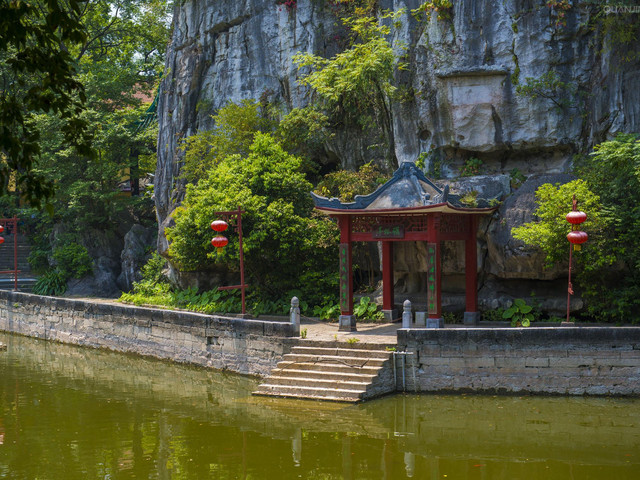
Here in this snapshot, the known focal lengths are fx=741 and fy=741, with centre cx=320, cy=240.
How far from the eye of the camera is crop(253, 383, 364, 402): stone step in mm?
12273

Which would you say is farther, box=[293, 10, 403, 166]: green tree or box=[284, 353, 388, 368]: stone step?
box=[293, 10, 403, 166]: green tree

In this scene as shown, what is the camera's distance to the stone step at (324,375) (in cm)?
1266

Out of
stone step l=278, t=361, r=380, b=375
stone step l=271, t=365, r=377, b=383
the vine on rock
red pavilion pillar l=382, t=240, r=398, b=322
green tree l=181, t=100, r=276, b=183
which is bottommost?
stone step l=271, t=365, r=377, b=383

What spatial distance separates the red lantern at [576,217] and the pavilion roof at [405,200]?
2044 millimetres

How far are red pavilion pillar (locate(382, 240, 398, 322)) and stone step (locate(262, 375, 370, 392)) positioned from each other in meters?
3.97

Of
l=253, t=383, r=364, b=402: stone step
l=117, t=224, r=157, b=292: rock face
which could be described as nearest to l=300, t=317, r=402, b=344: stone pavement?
l=253, t=383, r=364, b=402: stone step

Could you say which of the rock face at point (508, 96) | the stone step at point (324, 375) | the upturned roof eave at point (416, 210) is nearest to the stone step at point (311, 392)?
the stone step at point (324, 375)

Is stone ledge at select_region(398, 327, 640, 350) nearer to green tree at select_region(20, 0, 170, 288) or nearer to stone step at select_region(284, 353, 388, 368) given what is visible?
stone step at select_region(284, 353, 388, 368)

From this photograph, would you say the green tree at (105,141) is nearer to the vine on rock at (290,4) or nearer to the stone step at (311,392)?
the vine on rock at (290,4)

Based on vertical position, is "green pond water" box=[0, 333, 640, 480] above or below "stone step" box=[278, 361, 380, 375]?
below

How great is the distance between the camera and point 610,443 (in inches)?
399

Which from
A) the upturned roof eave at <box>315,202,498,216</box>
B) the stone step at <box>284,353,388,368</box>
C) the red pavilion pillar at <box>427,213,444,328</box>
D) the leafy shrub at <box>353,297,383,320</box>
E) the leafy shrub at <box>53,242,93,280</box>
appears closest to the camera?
the stone step at <box>284,353,388,368</box>

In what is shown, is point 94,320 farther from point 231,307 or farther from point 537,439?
point 537,439

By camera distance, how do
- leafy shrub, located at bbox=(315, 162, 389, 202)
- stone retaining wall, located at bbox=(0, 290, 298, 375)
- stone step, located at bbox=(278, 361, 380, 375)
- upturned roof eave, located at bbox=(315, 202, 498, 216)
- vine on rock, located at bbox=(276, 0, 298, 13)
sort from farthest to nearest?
vine on rock, located at bbox=(276, 0, 298, 13) < leafy shrub, located at bbox=(315, 162, 389, 202) < stone retaining wall, located at bbox=(0, 290, 298, 375) < upturned roof eave, located at bbox=(315, 202, 498, 216) < stone step, located at bbox=(278, 361, 380, 375)
